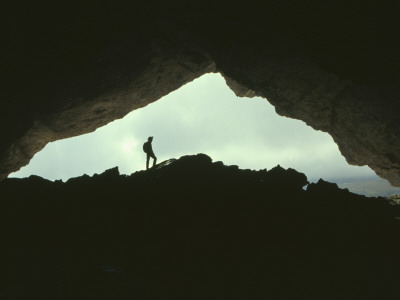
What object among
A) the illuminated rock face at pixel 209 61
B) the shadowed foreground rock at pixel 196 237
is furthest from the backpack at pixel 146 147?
the shadowed foreground rock at pixel 196 237

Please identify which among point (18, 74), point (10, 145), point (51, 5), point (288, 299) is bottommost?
point (288, 299)

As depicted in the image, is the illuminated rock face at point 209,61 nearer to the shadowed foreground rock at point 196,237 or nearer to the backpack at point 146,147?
the backpack at point 146,147

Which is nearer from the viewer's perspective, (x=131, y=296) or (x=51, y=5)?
(x=131, y=296)

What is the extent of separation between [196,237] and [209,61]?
1146 cm

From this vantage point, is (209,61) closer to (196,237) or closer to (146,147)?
(146,147)

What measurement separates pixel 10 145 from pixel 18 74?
13.7 ft

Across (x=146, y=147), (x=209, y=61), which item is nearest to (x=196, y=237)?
(x=146, y=147)

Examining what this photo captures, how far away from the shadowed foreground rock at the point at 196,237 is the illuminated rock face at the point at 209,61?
463 centimetres

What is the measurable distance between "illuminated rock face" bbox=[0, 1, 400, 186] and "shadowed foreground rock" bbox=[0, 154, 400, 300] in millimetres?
4625

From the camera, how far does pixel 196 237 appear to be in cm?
893

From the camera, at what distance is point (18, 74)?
12047 mm

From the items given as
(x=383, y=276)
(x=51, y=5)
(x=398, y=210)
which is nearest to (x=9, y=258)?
(x=51, y=5)

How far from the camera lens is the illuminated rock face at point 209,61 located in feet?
34.1

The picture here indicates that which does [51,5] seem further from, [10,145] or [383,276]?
[383,276]
